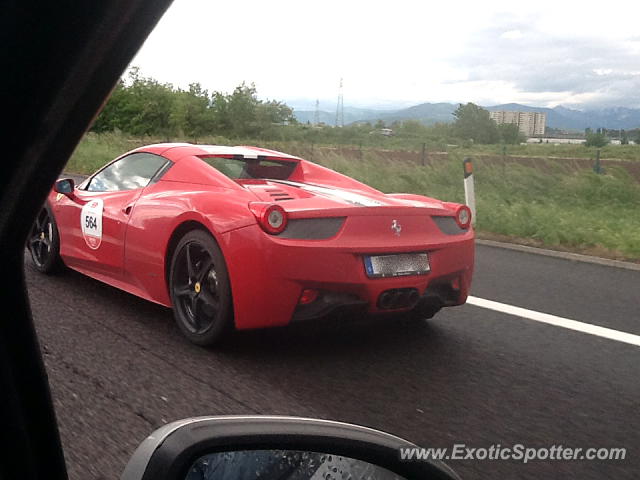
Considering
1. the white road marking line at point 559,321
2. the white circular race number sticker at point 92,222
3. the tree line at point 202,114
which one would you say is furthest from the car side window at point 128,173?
the tree line at point 202,114

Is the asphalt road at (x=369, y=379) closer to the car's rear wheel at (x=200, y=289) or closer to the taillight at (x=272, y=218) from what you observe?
the car's rear wheel at (x=200, y=289)

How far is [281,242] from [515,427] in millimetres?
1472

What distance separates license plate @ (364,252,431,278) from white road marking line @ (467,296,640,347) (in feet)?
4.93

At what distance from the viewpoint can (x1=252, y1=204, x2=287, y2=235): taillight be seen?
375 centimetres

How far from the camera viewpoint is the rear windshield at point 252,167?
Answer: 4.71 m

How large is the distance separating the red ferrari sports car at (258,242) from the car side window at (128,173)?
0.5 inches

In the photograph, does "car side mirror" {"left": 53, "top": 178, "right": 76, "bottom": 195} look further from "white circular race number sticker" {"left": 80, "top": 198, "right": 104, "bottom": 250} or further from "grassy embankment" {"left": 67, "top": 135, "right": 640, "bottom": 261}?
"grassy embankment" {"left": 67, "top": 135, "right": 640, "bottom": 261}

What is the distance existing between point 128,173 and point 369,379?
8.18 feet

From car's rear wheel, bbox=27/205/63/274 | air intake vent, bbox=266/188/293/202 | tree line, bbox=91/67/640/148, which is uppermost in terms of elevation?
tree line, bbox=91/67/640/148

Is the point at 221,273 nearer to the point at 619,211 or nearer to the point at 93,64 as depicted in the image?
the point at 93,64

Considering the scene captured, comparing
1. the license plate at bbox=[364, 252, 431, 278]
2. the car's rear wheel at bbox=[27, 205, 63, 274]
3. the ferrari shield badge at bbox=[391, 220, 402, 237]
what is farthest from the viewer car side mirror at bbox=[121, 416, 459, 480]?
the car's rear wheel at bbox=[27, 205, 63, 274]

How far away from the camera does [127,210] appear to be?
15.5 feet

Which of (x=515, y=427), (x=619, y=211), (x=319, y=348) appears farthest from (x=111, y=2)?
(x=619, y=211)

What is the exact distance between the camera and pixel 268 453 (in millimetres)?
1130
